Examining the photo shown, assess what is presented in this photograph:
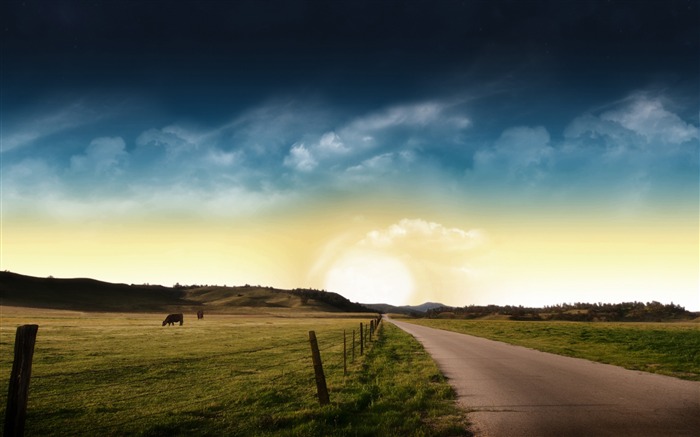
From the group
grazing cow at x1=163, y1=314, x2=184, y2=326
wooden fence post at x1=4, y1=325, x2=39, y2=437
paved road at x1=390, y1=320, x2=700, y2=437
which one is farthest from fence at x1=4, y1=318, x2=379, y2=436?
grazing cow at x1=163, y1=314, x2=184, y2=326

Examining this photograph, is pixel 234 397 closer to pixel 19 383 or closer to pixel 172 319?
pixel 19 383

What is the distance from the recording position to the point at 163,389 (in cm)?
1612

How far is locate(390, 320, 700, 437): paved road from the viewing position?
923 centimetres

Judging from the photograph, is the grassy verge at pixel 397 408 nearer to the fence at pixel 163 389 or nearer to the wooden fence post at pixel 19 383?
the fence at pixel 163 389

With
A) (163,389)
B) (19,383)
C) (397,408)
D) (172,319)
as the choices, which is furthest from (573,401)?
(172,319)

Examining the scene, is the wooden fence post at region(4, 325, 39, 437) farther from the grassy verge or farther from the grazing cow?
the grazing cow

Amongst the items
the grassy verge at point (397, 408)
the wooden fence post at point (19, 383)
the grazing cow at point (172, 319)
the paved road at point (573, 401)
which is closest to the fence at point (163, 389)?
the wooden fence post at point (19, 383)

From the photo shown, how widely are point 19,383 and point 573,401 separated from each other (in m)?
13.1

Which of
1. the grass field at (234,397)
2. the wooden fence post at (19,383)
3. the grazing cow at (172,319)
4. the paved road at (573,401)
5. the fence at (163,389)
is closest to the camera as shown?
the wooden fence post at (19,383)

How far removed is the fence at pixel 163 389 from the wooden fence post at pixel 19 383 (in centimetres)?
2

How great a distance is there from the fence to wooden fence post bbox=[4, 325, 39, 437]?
16 millimetres

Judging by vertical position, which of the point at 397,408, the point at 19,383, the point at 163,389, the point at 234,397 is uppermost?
the point at 19,383

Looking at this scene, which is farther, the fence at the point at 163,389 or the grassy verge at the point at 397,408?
the fence at the point at 163,389

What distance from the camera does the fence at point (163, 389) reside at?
37.9 ft
